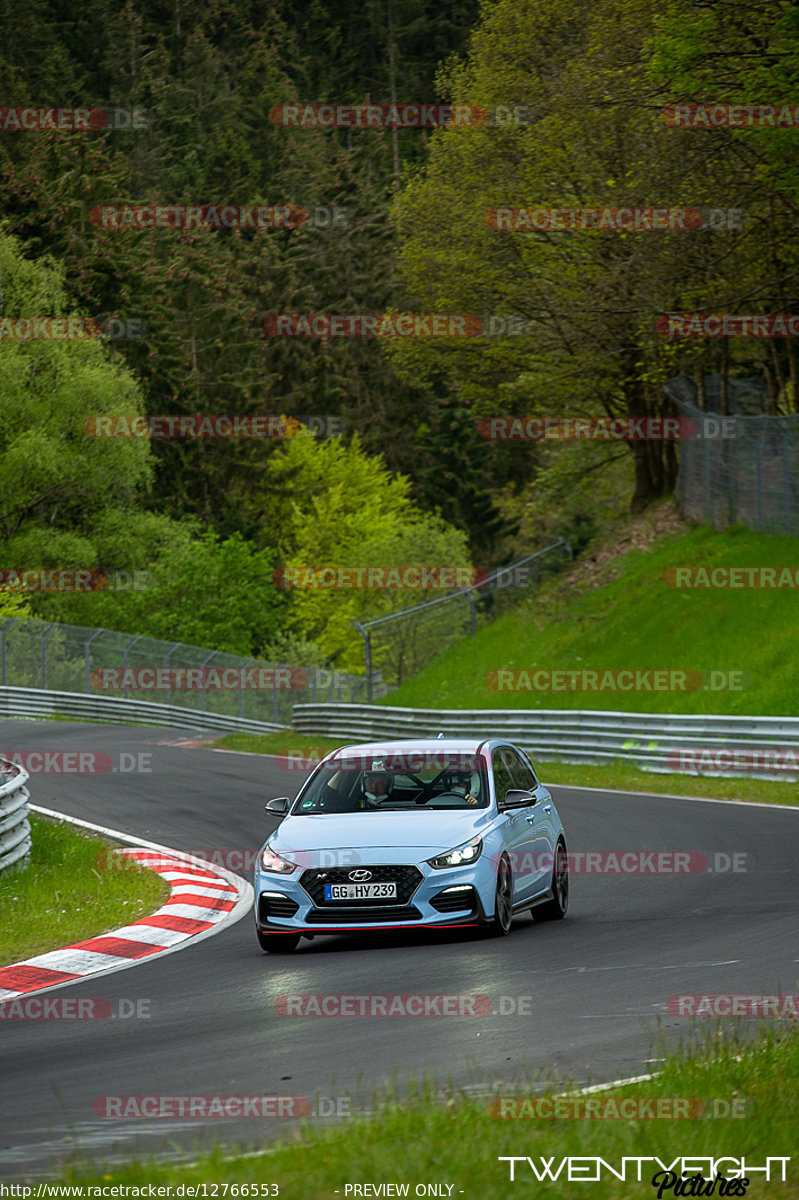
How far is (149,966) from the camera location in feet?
36.1

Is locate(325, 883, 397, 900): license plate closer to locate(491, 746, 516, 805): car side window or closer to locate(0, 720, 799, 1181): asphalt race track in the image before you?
locate(0, 720, 799, 1181): asphalt race track

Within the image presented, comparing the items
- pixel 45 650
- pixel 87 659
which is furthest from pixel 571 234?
pixel 45 650

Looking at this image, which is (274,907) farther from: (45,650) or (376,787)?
(45,650)

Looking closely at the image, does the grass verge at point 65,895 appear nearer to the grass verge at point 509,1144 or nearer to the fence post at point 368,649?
the grass verge at point 509,1144

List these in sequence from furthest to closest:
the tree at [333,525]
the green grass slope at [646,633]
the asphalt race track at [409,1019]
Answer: the tree at [333,525]
the green grass slope at [646,633]
the asphalt race track at [409,1019]

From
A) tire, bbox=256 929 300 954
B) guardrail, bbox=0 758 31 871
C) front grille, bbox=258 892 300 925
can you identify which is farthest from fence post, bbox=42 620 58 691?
front grille, bbox=258 892 300 925

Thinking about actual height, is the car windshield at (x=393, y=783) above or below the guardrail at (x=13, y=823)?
above

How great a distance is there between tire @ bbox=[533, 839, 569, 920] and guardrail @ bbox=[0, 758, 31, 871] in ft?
19.3

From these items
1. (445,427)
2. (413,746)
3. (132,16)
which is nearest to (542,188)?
(413,746)

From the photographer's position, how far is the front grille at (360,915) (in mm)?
11031

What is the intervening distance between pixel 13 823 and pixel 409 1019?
9.01 metres

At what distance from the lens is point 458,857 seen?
11031 millimetres

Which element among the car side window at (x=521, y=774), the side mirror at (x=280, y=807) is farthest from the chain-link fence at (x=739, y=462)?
the side mirror at (x=280, y=807)

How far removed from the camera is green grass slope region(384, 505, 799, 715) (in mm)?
30609
